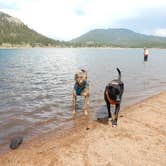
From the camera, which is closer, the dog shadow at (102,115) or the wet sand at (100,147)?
the wet sand at (100,147)

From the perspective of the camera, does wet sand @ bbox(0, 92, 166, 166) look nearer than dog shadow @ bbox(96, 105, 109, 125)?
Yes

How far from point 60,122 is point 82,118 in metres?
1.07

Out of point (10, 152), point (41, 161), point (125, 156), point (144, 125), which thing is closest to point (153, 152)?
point (125, 156)

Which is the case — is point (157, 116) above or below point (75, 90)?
below

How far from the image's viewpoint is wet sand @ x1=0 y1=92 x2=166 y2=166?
21.7 ft

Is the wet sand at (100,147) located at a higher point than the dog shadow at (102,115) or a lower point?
higher

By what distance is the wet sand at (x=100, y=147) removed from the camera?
662 cm

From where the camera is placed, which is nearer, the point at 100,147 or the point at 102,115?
the point at 100,147

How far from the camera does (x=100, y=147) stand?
7.44 meters

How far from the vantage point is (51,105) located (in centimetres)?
1398

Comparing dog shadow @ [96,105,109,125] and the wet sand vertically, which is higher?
the wet sand

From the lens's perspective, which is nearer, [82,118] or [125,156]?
[125,156]

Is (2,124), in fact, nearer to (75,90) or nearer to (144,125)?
(75,90)

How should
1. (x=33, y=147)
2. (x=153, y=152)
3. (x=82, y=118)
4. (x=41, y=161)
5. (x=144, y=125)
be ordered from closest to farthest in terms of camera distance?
(x=41, y=161)
(x=153, y=152)
(x=33, y=147)
(x=144, y=125)
(x=82, y=118)
